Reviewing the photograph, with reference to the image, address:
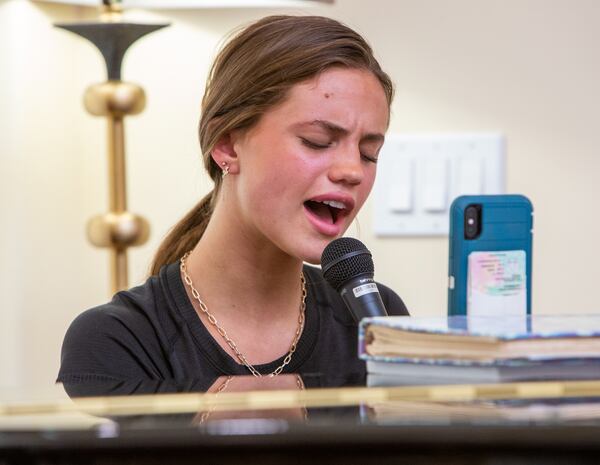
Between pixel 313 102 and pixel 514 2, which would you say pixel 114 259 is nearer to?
pixel 313 102

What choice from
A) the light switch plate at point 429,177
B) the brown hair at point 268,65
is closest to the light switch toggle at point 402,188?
the light switch plate at point 429,177

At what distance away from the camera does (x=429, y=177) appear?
1775 millimetres

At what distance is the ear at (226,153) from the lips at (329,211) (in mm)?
118

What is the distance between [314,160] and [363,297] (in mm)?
295

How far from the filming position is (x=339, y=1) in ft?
5.89

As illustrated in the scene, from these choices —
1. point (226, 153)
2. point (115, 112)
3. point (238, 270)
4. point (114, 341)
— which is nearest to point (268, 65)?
point (226, 153)

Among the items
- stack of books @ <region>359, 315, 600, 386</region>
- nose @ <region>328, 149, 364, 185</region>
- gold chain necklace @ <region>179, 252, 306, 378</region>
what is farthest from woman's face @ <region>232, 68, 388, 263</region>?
stack of books @ <region>359, 315, 600, 386</region>

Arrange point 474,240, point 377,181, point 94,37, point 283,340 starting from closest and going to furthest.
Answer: point 474,240
point 283,340
point 94,37
point 377,181

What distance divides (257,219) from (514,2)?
766 millimetres

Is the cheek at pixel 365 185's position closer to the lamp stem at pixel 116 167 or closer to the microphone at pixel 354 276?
the microphone at pixel 354 276

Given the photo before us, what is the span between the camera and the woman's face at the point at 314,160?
1152mm

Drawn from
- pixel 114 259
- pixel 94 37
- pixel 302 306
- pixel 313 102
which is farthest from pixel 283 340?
pixel 94 37

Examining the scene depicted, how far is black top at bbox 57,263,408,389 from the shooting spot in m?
1.16

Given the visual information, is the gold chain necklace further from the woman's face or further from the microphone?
the microphone
